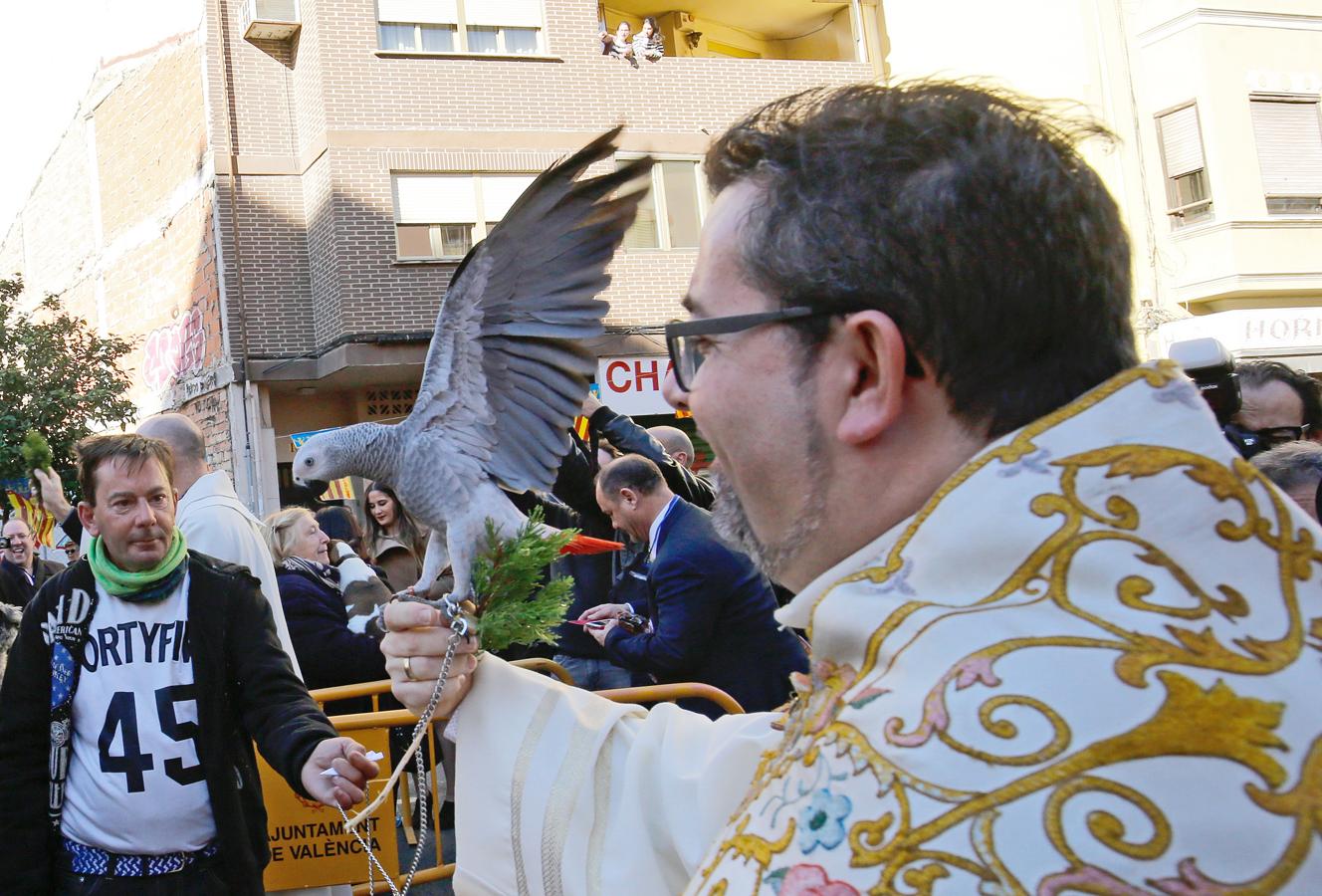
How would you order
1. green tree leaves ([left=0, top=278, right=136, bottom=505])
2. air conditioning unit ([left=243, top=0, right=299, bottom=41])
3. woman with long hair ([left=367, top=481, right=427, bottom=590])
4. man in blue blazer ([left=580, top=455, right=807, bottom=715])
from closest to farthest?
man in blue blazer ([left=580, top=455, right=807, bottom=715]), woman with long hair ([left=367, top=481, right=427, bottom=590]), green tree leaves ([left=0, top=278, right=136, bottom=505]), air conditioning unit ([left=243, top=0, right=299, bottom=41])

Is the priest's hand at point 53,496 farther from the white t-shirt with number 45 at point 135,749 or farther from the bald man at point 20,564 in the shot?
the white t-shirt with number 45 at point 135,749

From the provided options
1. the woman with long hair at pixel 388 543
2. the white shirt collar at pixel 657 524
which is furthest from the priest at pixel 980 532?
the woman with long hair at pixel 388 543

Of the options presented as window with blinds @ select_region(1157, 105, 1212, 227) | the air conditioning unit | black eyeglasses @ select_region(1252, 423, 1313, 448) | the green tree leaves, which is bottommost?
black eyeglasses @ select_region(1252, 423, 1313, 448)

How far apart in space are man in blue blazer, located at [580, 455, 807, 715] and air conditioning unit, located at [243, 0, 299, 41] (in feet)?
47.5

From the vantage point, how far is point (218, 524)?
4.23 metres

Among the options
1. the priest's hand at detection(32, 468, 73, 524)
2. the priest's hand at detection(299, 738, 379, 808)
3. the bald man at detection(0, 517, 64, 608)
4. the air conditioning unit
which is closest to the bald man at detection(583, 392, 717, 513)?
the priest's hand at detection(299, 738, 379, 808)

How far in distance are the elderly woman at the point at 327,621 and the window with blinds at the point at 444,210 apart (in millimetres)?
12397

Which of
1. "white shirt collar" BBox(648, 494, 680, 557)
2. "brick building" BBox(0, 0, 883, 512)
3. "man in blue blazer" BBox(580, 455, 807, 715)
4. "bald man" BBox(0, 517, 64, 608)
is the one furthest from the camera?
"brick building" BBox(0, 0, 883, 512)

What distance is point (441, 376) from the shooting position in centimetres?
257

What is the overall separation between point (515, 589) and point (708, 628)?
279 centimetres

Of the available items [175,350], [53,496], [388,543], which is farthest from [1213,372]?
[175,350]

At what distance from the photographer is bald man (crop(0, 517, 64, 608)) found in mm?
8156

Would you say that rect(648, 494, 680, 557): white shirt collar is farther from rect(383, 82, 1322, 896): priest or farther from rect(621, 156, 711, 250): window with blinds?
rect(621, 156, 711, 250): window with blinds

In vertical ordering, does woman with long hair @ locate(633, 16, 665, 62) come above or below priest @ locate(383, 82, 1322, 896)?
above
